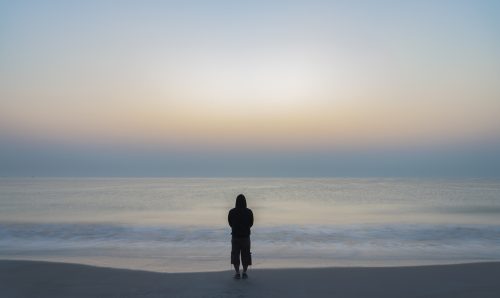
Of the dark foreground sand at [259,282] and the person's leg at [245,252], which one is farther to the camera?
the person's leg at [245,252]

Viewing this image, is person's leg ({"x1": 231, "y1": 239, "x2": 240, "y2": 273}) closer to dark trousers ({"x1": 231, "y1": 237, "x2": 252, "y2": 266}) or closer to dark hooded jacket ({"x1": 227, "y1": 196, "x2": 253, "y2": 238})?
dark trousers ({"x1": 231, "y1": 237, "x2": 252, "y2": 266})

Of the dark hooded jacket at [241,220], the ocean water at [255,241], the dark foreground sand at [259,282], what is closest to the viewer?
the dark foreground sand at [259,282]

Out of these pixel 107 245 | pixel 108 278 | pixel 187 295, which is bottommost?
pixel 187 295

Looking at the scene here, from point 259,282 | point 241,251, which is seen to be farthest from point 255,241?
point 259,282

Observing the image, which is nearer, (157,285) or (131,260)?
(157,285)

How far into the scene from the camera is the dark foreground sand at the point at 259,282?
8156mm

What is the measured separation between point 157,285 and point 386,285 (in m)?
4.47

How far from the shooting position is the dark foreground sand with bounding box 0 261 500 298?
321 inches

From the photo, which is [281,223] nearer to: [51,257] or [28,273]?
[51,257]

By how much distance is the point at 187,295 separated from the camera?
789 centimetres

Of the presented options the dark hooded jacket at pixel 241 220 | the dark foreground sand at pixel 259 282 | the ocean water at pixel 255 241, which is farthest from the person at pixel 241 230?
the ocean water at pixel 255 241

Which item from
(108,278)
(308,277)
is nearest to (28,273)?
(108,278)

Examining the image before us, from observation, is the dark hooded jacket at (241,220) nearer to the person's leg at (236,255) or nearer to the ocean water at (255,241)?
the person's leg at (236,255)

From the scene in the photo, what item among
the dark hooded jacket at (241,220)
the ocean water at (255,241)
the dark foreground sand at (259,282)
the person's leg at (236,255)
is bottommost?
the dark foreground sand at (259,282)
